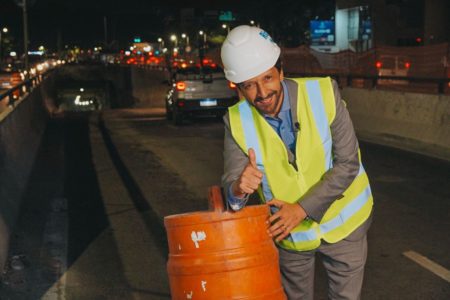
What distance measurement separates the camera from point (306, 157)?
11.1 ft

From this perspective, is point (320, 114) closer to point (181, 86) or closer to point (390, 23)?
point (181, 86)

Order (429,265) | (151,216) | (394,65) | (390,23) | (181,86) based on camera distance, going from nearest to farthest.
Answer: (429,265) → (151,216) → (394,65) → (181,86) → (390,23)

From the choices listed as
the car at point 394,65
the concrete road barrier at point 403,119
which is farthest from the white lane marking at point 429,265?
the car at point 394,65

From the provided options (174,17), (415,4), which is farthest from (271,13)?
(174,17)

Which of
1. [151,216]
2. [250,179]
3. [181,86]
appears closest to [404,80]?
[181,86]

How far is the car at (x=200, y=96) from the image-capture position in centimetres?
2256

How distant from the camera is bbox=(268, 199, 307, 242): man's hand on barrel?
10.6ft

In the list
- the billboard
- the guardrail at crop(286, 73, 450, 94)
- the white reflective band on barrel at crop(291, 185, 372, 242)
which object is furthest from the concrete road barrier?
the billboard

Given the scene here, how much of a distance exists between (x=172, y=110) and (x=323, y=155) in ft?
67.0

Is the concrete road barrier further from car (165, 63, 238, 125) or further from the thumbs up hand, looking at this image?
the thumbs up hand

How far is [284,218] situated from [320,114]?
0.49m

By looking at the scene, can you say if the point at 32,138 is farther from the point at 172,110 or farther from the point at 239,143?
the point at 239,143

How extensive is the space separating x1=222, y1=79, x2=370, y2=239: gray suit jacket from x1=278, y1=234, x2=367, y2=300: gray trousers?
0.94ft

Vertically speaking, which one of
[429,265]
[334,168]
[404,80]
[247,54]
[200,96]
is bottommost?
[429,265]
